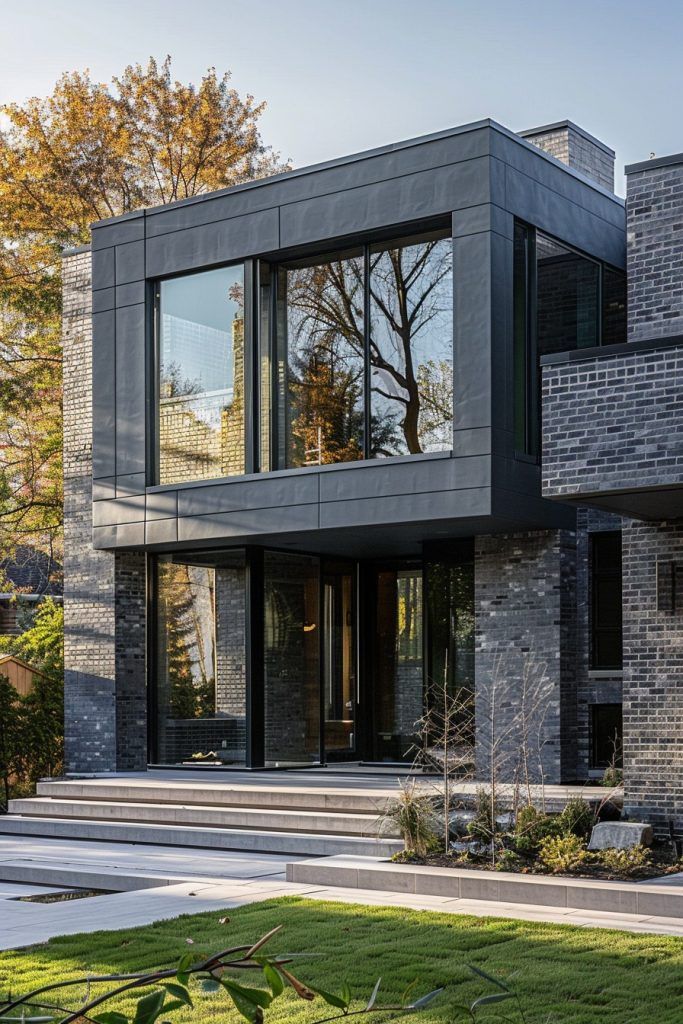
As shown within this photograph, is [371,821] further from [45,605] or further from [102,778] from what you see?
[45,605]

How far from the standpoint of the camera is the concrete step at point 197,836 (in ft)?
37.6

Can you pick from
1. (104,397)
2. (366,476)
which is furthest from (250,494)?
(104,397)

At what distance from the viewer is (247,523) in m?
15.6

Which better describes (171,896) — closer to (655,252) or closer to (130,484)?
(655,252)

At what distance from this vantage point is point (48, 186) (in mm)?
26078

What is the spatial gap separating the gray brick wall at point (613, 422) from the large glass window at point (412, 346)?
3.59 meters

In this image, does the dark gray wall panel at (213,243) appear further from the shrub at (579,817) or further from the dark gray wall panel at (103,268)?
the shrub at (579,817)

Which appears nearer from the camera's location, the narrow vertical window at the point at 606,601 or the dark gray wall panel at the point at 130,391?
the narrow vertical window at the point at 606,601

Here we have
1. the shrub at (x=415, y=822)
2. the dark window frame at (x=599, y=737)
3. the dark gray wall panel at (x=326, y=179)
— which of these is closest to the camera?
the shrub at (x=415, y=822)

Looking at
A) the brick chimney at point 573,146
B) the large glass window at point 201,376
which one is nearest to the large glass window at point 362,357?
the large glass window at point 201,376

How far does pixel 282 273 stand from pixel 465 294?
312 cm

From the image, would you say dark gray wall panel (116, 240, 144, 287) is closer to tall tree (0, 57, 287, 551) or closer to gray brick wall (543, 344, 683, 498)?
tall tree (0, 57, 287, 551)

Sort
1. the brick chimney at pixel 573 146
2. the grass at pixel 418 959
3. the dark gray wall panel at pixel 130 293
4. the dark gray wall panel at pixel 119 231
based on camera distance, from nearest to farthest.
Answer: the grass at pixel 418 959, the dark gray wall panel at pixel 130 293, the dark gray wall panel at pixel 119 231, the brick chimney at pixel 573 146

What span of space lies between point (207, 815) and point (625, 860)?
539 cm
